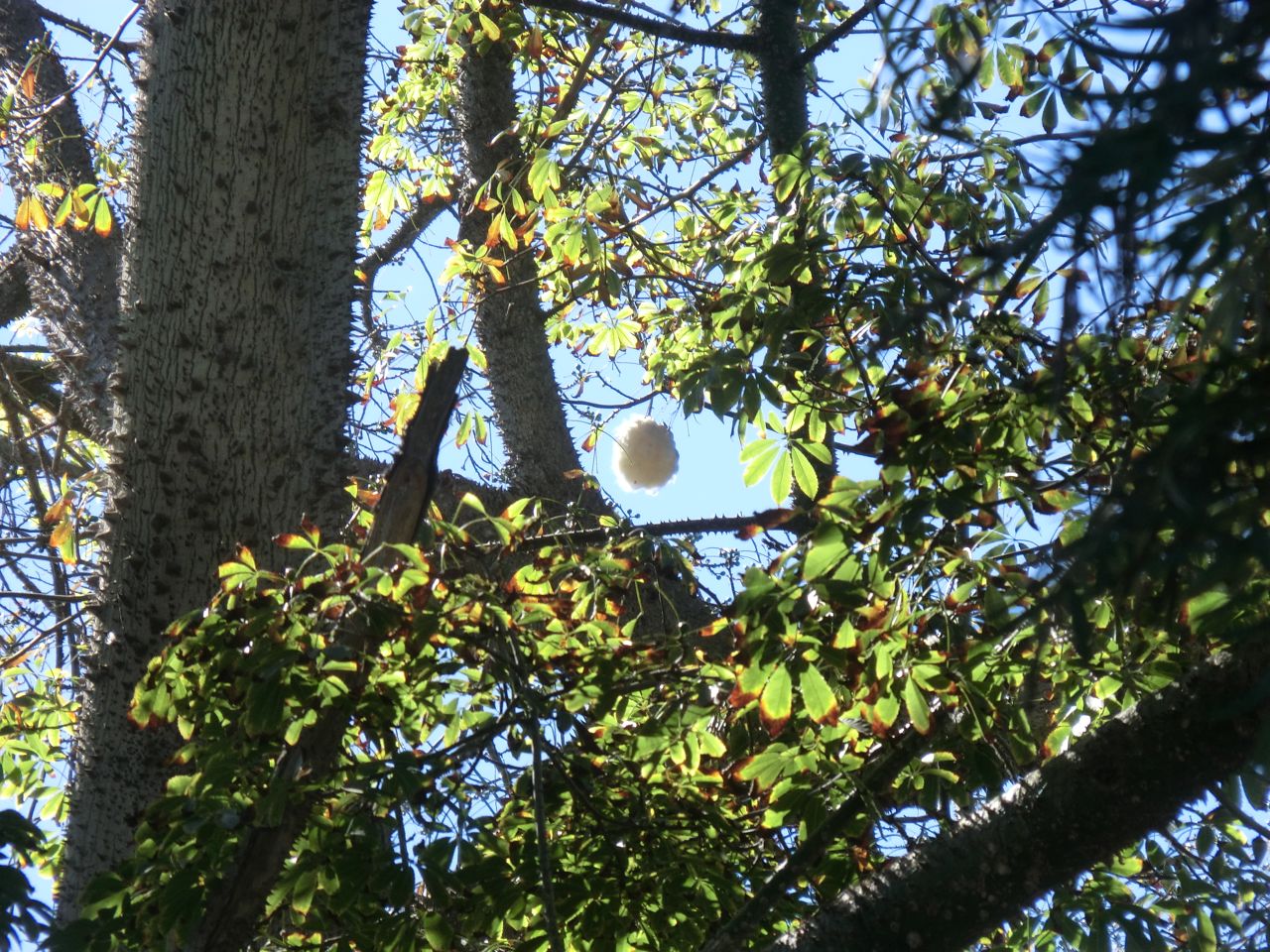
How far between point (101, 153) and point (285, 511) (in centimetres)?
247

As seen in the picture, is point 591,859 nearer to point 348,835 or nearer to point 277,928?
point 348,835

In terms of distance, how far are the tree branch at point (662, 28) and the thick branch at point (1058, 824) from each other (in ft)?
6.97

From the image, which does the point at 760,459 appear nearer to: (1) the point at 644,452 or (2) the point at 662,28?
(2) the point at 662,28

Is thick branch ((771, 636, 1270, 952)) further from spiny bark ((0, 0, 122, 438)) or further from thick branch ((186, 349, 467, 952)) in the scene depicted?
spiny bark ((0, 0, 122, 438))

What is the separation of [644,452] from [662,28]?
5.51ft

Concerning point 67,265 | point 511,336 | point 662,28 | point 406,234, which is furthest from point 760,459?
point 406,234

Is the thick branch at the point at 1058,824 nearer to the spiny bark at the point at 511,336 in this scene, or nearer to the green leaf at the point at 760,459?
the green leaf at the point at 760,459

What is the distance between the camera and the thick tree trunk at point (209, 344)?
8.07ft

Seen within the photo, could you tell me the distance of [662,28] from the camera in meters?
3.26

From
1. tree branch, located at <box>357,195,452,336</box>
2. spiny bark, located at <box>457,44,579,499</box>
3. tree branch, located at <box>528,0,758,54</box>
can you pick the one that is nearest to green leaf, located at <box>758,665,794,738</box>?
Result: tree branch, located at <box>528,0,758,54</box>

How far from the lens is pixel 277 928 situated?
2.24 metres

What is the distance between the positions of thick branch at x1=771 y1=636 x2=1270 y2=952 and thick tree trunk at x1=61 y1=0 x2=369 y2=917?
131 cm

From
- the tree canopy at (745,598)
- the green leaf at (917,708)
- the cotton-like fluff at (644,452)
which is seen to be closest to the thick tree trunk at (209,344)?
the tree canopy at (745,598)

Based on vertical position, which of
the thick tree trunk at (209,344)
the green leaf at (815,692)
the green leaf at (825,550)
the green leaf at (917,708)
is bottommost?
the green leaf at (917,708)
